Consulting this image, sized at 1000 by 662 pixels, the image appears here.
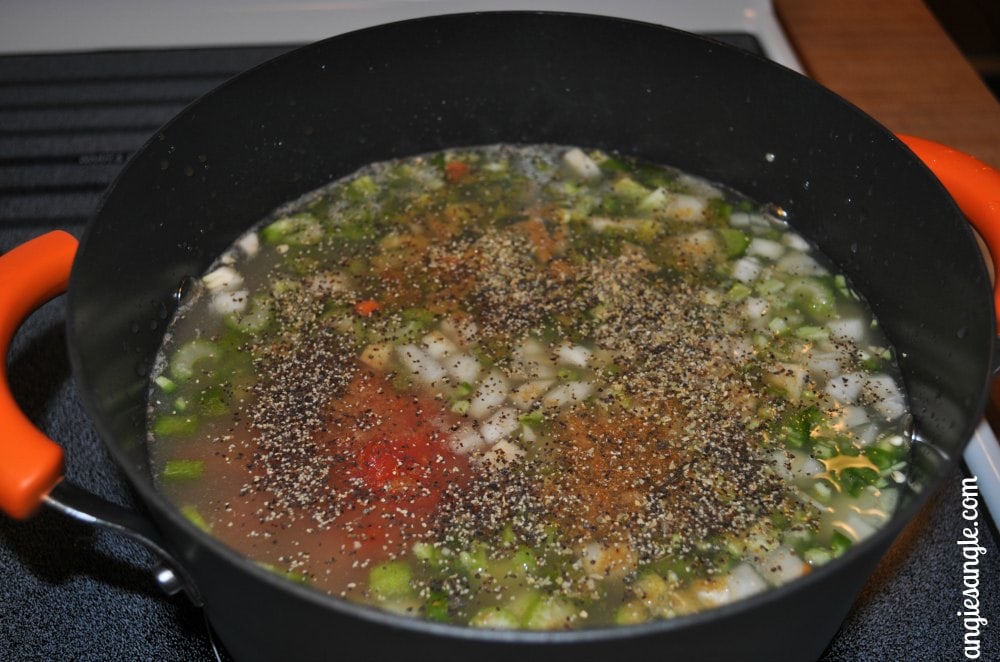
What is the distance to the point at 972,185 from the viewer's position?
1594 millimetres

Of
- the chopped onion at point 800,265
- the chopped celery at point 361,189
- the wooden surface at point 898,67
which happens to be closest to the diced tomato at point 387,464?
the chopped celery at point 361,189

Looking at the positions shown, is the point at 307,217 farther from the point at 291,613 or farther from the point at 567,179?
the point at 291,613

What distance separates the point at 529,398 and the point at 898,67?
4.96 feet

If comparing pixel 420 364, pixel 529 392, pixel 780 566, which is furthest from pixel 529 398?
pixel 780 566

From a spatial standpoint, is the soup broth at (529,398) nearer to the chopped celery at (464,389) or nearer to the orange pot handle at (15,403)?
the chopped celery at (464,389)

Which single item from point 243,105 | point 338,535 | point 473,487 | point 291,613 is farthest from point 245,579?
point 243,105

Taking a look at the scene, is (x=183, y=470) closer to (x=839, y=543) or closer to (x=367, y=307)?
(x=367, y=307)

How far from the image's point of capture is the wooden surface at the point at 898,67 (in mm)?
2312

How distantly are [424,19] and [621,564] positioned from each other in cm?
118

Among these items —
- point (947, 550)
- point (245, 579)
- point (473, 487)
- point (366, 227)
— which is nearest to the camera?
point (245, 579)

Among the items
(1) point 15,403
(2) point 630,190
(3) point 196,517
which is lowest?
(3) point 196,517

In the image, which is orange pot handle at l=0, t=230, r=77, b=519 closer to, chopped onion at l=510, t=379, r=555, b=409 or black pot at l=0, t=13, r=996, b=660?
black pot at l=0, t=13, r=996, b=660

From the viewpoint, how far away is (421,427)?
164 cm

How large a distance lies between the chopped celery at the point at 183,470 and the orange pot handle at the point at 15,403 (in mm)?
361
